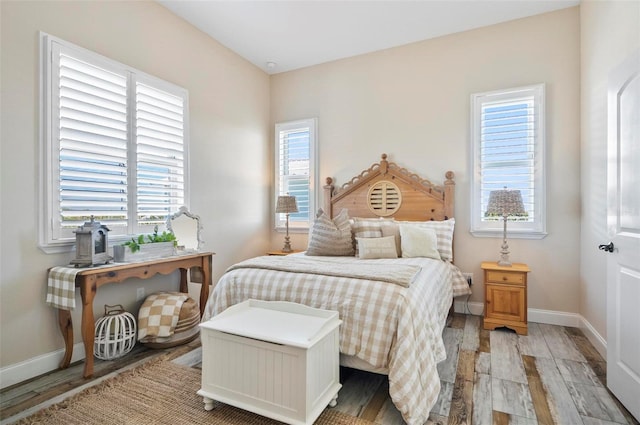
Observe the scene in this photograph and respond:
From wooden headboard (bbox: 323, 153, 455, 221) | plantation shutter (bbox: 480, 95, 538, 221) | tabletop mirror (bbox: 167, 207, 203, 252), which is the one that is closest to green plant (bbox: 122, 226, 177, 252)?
tabletop mirror (bbox: 167, 207, 203, 252)

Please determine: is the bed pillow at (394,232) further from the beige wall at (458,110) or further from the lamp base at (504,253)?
the lamp base at (504,253)

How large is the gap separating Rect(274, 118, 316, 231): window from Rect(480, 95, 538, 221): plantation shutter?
2.06 meters

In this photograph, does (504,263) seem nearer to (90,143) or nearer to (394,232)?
(394,232)

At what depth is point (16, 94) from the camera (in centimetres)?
220

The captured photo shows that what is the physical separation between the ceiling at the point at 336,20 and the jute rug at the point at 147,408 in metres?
3.21

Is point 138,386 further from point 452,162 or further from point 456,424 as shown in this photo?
point 452,162

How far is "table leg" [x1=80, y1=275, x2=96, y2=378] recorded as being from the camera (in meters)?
2.23

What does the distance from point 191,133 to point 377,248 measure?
2265mm

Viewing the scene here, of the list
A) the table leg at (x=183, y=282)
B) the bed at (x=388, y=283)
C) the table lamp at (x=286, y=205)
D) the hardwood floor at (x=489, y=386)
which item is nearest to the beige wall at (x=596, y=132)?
the hardwood floor at (x=489, y=386)

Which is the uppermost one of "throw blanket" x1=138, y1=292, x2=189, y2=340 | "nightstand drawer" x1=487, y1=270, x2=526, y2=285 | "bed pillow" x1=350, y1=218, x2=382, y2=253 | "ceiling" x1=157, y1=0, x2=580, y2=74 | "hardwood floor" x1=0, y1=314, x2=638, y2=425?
"ceiling" x1=157, y1=0, x2=580, y2=74

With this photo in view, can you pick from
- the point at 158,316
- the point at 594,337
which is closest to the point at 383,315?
the point at 158,316

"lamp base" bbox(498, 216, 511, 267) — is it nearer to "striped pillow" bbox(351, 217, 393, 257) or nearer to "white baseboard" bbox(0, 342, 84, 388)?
"striped pillow" bbox(351, 217, 393, 257)

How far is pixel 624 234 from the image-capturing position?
1.90m

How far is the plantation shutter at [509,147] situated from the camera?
132 inches
